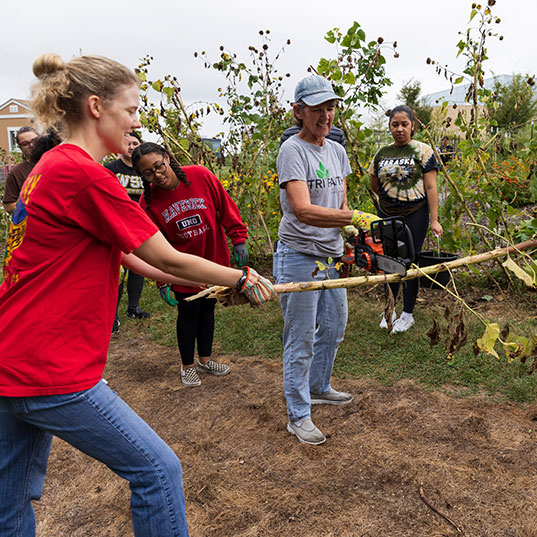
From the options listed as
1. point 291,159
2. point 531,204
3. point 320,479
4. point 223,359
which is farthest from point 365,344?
point 531,204

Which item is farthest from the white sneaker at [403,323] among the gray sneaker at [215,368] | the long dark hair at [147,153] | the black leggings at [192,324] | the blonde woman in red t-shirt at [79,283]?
the blonde woman in red t-shirt at [79,283]

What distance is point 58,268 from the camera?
4.27 feet

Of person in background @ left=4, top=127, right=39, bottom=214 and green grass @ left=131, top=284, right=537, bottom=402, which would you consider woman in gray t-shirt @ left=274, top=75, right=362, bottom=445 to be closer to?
green grass @ left=131, top=284, right=537, bottom=402

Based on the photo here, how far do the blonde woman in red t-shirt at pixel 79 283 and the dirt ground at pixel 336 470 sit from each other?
949 millimetres

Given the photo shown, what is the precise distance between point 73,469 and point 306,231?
6.10ft

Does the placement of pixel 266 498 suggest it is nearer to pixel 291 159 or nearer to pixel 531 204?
pixel 291 159

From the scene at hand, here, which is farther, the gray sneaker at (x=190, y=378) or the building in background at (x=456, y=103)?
the building in background at (x=456, y=103)

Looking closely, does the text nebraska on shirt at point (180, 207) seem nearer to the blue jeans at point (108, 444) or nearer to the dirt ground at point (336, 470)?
the dirt ground at point (336, 470)

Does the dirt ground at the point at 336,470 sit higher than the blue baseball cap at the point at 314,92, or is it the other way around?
the blue baseball cap at the point at 314,92

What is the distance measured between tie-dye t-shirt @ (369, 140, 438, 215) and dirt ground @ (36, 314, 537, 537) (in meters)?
1.60

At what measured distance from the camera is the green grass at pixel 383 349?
3.34m

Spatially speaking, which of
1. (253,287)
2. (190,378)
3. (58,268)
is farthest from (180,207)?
(58,268)

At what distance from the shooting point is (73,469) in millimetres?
2666

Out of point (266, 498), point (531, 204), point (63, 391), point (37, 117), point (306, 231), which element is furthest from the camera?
point (531, 204)
